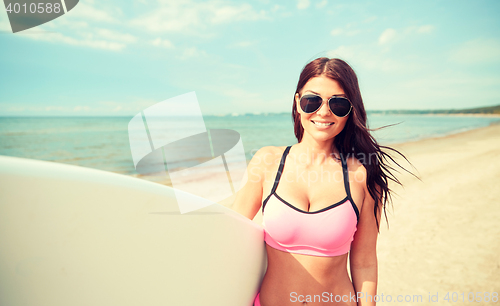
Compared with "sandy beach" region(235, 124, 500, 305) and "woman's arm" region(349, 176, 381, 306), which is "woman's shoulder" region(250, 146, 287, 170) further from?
"sandy beach" region(235, 124, 500, 305)

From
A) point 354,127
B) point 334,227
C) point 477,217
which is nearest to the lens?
point 334,227

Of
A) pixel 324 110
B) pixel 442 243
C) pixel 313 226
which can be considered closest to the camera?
pixel 313 226

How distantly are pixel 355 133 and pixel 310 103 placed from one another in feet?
1.16

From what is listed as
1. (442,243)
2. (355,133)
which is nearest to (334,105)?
(355,133)

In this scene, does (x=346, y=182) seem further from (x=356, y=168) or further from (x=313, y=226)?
(x=313, y=226)

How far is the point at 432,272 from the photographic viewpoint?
293 cm

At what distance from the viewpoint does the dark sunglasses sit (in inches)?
50.3

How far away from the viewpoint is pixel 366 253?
130 cm

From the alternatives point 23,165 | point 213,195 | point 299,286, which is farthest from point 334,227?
point 213,195

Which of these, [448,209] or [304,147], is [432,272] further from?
[304,147]

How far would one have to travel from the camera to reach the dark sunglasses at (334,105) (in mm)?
1278

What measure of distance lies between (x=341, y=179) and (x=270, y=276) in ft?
2.06

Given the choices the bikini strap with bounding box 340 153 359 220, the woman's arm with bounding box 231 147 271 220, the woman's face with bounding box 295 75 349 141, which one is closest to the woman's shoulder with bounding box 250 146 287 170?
the woman's arm with bounding box 231 147 271 220

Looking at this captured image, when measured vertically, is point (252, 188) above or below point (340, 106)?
below
